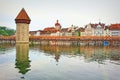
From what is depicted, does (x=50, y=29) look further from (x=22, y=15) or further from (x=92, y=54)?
(x=92, y=54)

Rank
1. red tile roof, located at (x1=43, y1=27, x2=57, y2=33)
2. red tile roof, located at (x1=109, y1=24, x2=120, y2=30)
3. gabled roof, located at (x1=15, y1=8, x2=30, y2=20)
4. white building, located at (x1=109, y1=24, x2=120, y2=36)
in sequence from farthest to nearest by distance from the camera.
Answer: red tile roof, located at (x1=43, y1=27, x2=57, y2=33) < white building, located at (x1=109, y1=24, x2=120, y2=36) < red tile roof, located at (x1=109, y1=24, x2=120, y2=30) < gabled roof, located at (x1=15, y1=8, x2=30, y2=20)

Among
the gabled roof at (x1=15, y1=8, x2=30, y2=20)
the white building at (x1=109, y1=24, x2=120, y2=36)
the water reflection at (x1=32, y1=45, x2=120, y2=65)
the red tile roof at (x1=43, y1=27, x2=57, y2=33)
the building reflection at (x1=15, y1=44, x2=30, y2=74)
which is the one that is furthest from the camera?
the red tile roof at (x1=43, y1=27, x2=57, y2=33)

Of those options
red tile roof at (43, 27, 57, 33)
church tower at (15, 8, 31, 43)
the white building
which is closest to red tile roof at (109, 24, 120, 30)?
the white building

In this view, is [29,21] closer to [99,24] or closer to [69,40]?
[69,40]

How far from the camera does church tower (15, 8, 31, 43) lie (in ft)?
171

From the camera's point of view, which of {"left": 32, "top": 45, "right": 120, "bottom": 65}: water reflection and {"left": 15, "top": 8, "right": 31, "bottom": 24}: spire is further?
{"left": 15, "top": 8, "right": 31, "bottom": 24}: spire

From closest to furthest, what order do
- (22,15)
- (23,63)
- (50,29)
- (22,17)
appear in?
(23,63) < (22,17) < (22,15) < (50,29)

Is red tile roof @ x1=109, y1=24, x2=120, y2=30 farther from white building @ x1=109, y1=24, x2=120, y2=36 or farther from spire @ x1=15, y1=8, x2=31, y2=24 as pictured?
spire @ x1=15, y1=8, x2=31, y2=24

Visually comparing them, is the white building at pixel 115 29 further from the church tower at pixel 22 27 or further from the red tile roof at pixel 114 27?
the church tower at pixel 22 27

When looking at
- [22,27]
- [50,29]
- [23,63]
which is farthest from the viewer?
[50,29]

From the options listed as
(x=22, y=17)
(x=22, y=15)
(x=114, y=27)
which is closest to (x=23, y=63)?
(x=22, y=17)

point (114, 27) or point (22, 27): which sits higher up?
point (114, 27)

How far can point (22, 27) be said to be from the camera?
52.5m

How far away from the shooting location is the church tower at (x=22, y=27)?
5203 centimetres
